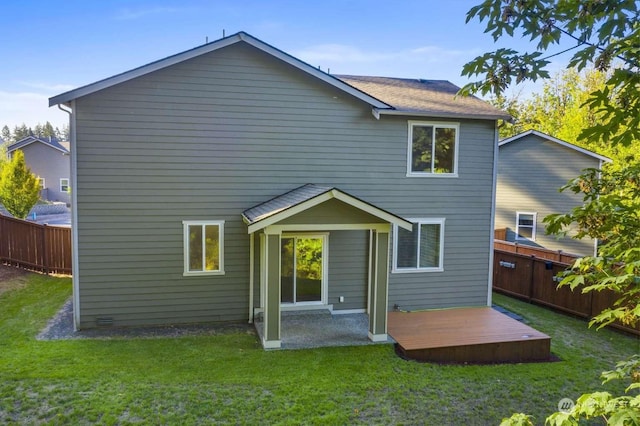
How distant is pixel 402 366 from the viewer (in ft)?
26.0

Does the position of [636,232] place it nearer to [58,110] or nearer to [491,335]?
[491,335]

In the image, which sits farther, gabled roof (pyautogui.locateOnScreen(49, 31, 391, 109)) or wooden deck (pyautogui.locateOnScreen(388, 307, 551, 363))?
gabled roof (pyautogui.locateOnScreen(49, 31, 391, 109))

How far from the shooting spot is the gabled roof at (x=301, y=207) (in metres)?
8.26

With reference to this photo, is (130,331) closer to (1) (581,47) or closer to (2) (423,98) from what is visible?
(2) (423,98)

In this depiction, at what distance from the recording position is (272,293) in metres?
8.49

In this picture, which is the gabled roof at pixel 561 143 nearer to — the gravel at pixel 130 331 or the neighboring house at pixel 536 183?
the neighboring house at pixel 536 183

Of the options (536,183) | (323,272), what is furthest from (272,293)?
(536,183)

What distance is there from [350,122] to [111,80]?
5.37 meters

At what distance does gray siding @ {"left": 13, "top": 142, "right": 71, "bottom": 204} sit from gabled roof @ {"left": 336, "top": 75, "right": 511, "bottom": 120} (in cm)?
3287

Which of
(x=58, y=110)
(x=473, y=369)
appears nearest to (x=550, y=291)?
(x=473, y=369)

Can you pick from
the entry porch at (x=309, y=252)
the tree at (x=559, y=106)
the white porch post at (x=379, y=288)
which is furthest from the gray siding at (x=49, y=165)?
the white porch post at (x=379, y=288)

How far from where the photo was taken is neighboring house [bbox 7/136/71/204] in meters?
36.0

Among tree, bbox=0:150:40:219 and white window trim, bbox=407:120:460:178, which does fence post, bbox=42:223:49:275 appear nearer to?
tree, bbox=0:150:40:219

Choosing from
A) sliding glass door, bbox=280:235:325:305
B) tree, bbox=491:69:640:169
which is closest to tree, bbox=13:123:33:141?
tree, bbox=491:69:640:169
